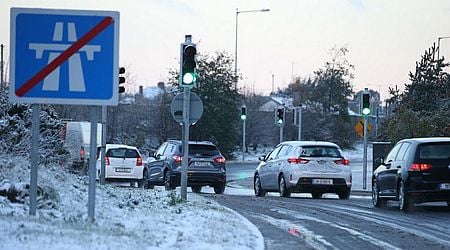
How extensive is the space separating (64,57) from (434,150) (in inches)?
402

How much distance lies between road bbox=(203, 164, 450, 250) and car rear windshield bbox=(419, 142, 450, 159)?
3.99 ft

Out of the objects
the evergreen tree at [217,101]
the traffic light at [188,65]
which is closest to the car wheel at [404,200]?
the traffic light at [188,65]

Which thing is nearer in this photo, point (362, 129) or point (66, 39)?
point (66, 39)

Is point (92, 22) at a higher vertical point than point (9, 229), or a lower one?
higher

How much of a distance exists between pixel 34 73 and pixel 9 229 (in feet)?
6.37

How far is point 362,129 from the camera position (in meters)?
30.5

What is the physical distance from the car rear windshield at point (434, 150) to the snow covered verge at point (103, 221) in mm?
5055

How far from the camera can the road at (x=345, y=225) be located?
11.9 meters

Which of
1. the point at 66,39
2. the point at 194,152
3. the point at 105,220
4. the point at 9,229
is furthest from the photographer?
the point at 194,152

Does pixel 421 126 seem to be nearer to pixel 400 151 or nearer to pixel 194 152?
pixel 194 152

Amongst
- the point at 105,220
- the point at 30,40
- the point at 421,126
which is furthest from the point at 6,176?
the point at 421,126

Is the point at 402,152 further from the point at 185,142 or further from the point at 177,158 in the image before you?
the point at 177,158

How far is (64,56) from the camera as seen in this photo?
32.1 feet

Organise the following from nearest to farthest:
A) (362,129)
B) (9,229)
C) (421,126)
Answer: (9,229)
(362,129)
(421,126)
